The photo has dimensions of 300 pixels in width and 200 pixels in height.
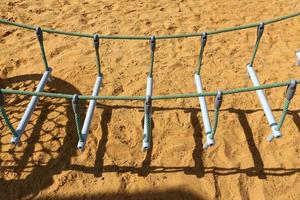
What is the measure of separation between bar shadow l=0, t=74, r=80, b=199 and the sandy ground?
1 centimetres

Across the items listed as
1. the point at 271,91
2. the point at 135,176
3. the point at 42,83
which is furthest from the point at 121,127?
the point at 271,91

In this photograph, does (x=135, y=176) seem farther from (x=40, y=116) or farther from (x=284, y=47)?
(x=284, y=47)

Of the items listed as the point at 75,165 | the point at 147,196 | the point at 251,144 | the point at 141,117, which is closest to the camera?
the point at 147,196

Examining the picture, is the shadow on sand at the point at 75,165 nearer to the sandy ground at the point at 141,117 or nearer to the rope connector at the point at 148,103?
the sandy ground at the point at 141,117

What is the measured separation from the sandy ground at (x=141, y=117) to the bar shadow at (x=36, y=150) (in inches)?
0.4

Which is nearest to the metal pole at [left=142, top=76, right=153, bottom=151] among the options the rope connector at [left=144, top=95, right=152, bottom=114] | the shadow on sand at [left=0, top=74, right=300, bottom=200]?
the rope connector at [left=144, top=95, right=152, bottom=114]

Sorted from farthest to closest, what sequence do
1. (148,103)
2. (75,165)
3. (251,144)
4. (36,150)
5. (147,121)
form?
(251,144) < (36,150) < (75,165) < (147,121) < (148,103)

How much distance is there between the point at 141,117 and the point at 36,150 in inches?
46.3

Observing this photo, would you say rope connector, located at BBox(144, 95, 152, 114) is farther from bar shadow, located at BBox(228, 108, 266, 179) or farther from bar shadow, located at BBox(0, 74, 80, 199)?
bar shadow, located at BBox(228, 108, 266, 179)

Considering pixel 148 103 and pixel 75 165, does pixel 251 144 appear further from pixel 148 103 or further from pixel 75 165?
pixel 75 165

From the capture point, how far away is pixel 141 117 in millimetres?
4102

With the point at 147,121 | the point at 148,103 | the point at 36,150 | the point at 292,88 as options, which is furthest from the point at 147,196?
the point at 292,88

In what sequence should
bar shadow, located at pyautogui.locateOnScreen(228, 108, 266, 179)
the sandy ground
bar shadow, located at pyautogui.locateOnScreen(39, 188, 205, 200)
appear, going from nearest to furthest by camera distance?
bar shadow, located at pyautogui.locateOnScreen(39, 188, 205, 200) < the sandy ground < bar shadow, located at pyautogui.locateOnScreen(228, 108, 266, 179)

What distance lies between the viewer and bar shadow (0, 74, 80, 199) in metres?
3.38
